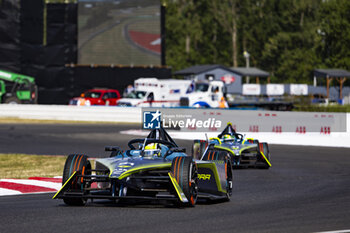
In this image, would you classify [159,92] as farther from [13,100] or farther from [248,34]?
[248,34]

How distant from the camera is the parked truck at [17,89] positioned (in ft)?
170

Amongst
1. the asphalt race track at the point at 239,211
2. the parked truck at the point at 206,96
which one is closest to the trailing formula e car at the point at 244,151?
the asphalt race track at the point at 239,211

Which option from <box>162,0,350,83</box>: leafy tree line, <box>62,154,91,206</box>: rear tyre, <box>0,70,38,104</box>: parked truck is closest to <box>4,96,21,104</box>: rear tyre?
<box>0,70,38,104</box>: parked truck

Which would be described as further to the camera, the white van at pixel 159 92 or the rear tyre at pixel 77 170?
the white van at pixel 159 92

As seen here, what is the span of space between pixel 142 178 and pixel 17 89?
4389 cm

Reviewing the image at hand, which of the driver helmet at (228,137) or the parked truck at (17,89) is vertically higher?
the parked truck at (17,89)

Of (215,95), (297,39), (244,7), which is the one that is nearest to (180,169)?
(215,95)

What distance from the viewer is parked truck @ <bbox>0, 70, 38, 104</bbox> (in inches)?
2042

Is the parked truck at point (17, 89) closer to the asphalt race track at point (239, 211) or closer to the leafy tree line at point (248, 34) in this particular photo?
the asphalt race track at point (239, 211)

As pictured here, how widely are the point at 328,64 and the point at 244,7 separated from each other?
24.9 meters

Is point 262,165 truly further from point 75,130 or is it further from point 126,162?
point 75,130

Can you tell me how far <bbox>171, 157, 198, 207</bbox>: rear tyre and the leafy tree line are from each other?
8207 centimetres

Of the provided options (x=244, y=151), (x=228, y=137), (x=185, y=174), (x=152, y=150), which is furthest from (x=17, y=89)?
(x=185, y=174)

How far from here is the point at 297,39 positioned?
98.3m
